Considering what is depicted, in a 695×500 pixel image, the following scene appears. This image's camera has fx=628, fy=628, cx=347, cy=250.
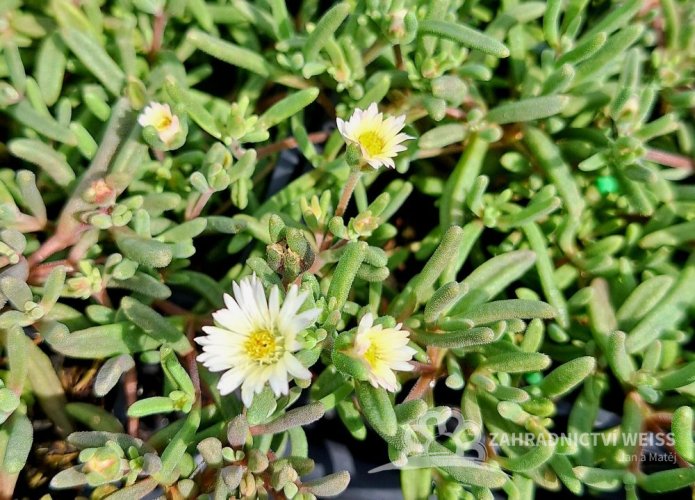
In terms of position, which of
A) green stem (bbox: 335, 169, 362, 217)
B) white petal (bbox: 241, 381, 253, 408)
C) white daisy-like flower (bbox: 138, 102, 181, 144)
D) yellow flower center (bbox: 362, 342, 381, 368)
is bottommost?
white petal (bbox: 241, 381, 253, 408)

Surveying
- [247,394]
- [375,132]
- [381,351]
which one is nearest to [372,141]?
[375,132]

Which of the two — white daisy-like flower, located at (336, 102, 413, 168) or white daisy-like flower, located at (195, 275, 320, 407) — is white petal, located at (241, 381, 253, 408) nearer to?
white daisy-like flower, located at (195, 275, 320, 407)

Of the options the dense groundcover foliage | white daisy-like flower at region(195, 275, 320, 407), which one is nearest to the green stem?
the dense groundcover foliage

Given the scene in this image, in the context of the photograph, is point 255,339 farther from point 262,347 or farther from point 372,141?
point 372,141

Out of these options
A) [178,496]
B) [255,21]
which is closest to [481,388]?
[178,496]

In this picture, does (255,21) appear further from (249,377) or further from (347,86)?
(249,377)

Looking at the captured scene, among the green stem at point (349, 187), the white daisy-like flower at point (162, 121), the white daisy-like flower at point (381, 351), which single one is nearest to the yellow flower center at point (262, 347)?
the white daisy-like flower at point (381, 351)
